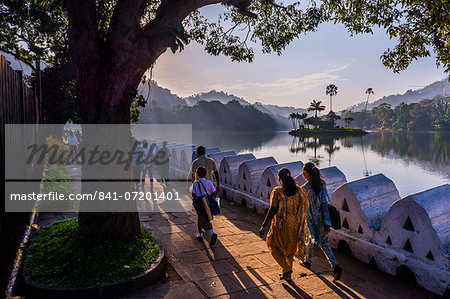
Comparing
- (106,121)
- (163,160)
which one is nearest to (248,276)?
(106,121)

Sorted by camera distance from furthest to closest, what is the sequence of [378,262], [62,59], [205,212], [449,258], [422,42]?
[62,59]
[422,42]
[205,212]
[378,262]
[449,258]

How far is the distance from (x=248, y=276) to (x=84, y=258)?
206 centimetres

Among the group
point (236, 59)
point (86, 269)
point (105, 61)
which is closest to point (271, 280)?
point (86, 269)

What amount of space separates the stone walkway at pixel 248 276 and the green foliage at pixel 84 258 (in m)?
0.35

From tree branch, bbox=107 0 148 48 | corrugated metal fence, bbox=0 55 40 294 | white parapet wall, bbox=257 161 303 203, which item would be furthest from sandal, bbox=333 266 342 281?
tree branch, bbox=107 0 148 48

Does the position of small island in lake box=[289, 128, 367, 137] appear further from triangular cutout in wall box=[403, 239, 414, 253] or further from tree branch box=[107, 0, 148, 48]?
tree branch box=[107, 0, 148, 48]

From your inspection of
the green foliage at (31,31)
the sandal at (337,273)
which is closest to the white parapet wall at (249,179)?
the sandal at (337,273)

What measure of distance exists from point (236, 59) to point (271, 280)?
618cm

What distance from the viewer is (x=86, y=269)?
3729 mm

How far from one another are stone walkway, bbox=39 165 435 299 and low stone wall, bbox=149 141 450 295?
7.9 inches

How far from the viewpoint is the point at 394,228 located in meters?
4.11

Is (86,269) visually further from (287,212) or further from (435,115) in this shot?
(435,115)

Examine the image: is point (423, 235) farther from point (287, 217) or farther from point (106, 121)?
point (106, 121)

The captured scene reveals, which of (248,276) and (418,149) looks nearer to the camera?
(248,276)
